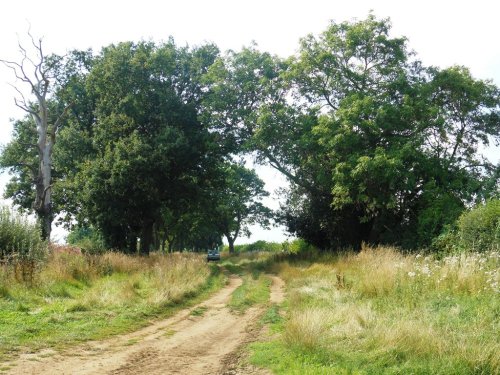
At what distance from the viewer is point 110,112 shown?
33.2 meters

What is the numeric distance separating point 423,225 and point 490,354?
63.3 ft

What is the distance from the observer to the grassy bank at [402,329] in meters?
6.20

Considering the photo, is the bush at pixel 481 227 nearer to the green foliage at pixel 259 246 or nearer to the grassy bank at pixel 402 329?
the grassy bank at pixel 402 329

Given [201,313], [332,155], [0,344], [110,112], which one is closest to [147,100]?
[110,112]

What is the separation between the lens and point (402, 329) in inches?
274

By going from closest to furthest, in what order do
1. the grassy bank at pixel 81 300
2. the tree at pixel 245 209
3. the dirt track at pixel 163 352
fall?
the dirt track at pixel 163 352, the grassy bank at pixel 81 300, the tree at pixel 245 209

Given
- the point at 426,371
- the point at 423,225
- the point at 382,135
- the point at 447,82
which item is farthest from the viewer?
the point at 447,82

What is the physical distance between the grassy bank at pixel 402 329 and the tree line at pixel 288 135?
1261 centimetres

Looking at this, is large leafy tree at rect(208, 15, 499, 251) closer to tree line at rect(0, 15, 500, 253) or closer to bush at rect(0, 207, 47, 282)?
tree line at rect(0, 15, 500, 253)

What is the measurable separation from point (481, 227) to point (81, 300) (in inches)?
553

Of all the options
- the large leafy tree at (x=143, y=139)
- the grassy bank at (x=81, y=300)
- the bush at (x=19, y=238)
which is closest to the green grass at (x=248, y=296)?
the grassy bank at (x=81, y=300)

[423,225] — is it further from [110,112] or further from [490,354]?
[110,112]

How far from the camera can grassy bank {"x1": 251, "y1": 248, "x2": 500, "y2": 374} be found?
6203mm

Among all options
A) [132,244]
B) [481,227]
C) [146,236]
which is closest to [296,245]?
[146,236]
